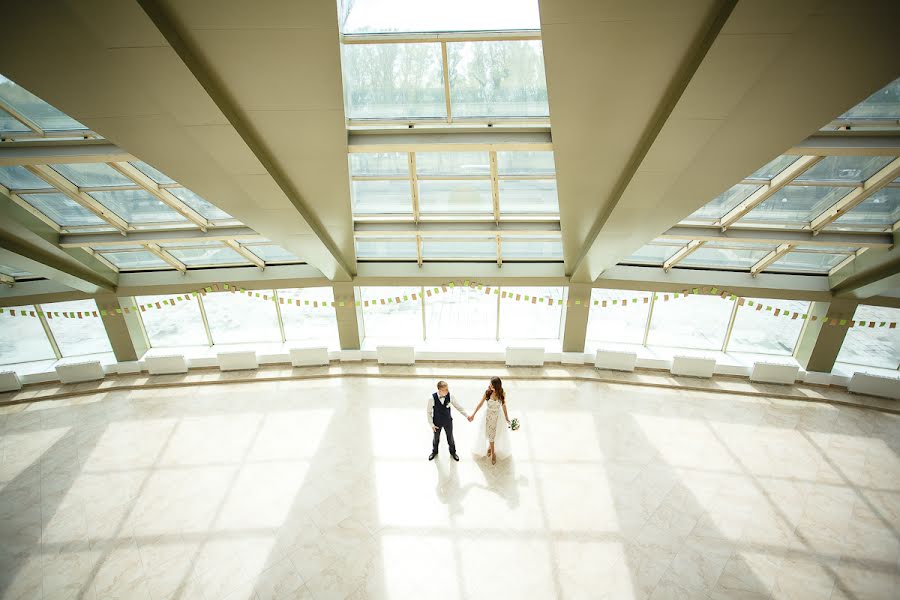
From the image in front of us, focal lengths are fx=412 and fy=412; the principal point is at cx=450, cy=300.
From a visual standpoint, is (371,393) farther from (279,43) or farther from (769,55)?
(769,55)

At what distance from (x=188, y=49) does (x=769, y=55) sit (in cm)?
349

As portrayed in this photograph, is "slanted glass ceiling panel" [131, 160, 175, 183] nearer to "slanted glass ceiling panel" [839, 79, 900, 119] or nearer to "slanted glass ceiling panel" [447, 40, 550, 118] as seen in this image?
"slanted glass ceiling panel" [447, 40, 550, 118]

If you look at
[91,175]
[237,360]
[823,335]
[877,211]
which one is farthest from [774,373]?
[91,175]

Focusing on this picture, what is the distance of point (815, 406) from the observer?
7.95 meters

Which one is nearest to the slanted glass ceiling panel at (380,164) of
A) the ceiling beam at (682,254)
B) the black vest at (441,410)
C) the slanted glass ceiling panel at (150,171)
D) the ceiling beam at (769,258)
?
the slanted glass ceiling panel at (150,171)

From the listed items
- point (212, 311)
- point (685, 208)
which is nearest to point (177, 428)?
point (212, 311)

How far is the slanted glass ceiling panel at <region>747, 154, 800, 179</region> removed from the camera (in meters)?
4.99

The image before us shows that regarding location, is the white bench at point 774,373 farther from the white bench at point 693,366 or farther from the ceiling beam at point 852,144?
the ceiling beam at point 852,144

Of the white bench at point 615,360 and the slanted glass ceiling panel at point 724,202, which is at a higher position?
the slanted glass ceiling panel at point 724,202

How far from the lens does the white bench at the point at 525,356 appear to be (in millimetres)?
9055

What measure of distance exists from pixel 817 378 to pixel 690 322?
2520mm

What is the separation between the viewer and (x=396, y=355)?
926 cm

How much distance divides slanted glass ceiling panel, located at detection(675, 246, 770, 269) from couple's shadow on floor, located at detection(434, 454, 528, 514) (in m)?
5.40

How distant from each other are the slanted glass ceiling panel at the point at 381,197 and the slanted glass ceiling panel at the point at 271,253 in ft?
7.65
